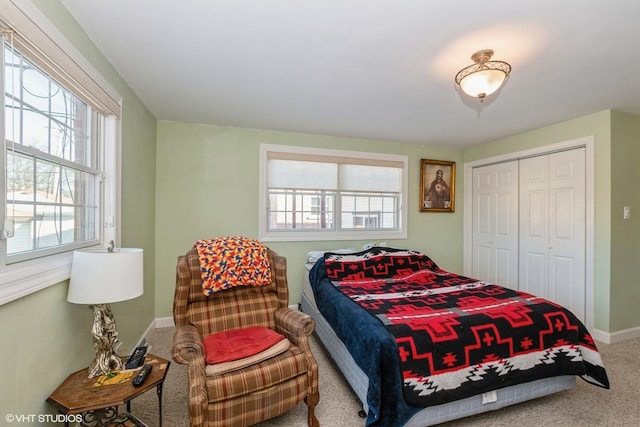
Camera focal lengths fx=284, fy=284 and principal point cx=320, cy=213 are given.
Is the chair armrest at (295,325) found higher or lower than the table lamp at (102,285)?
A: lower

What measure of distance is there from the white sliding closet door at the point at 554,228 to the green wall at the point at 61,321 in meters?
4.45

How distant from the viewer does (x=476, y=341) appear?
177cm

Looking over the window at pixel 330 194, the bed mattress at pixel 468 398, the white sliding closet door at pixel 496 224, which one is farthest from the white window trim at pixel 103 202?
the white sliding closet door at pixel 496 224

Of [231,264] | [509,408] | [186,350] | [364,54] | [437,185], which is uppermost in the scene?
[364,54]

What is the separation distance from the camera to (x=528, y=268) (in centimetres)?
364

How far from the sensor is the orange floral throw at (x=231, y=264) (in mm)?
2123

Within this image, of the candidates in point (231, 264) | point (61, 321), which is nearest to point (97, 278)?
point (61, 321)

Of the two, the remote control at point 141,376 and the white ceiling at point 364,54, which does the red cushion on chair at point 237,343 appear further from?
the white ceiling at point 364,54

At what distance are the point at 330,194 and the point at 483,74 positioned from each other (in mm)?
2360

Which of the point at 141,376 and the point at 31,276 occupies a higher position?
the point at 31,276

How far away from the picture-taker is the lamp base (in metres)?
1.48

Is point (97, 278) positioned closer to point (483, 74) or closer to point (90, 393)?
point (90, 393)

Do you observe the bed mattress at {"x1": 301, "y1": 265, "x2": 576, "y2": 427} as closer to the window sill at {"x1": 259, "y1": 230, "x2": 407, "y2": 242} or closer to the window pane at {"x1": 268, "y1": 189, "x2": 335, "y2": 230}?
the window sill at {"x1": 259, "y1": 230, "x2": 407, "y2": 242}

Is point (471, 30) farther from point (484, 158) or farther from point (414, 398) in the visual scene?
point (484, 158)
